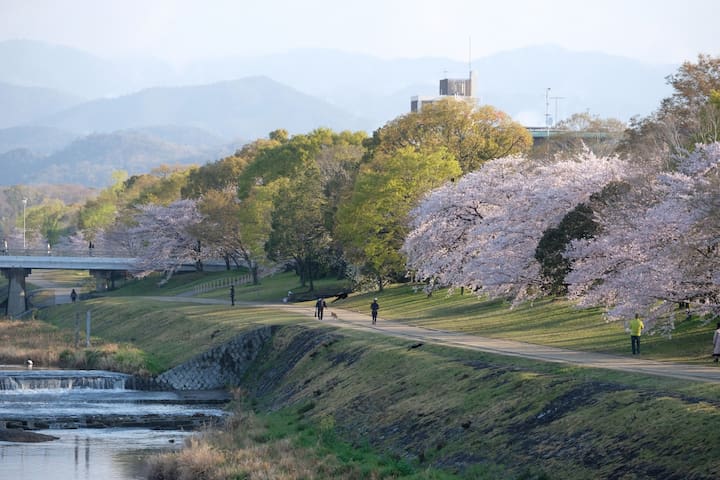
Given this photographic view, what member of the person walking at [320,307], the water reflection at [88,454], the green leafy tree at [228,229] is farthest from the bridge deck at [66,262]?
the water reflection at [88,454]

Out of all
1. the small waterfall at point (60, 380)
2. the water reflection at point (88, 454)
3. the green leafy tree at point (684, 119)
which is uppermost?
the green leafy tree at point (684, 119)

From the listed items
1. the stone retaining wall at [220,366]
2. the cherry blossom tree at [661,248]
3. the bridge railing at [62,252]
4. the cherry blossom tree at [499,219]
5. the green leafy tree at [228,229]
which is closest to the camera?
the cherry blossom tree at [661,248]

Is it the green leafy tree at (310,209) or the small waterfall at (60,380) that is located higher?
the green leafy tree at (310,209)

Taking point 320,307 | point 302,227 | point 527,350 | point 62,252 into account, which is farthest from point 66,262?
point 527,350

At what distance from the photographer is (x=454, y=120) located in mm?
93625

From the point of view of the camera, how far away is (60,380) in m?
62.3

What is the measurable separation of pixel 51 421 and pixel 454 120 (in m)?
50.1

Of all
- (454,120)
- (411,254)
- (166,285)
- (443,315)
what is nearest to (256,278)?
(166,285)

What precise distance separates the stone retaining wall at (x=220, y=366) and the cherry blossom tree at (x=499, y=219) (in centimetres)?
1207

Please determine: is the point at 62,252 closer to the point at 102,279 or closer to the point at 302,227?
the point at 102,279

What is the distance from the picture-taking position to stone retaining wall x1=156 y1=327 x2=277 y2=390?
2564 inches

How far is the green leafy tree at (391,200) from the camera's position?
8038 centimetres

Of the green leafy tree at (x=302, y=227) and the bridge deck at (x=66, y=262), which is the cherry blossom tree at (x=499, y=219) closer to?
the green leafy tree at (x=302, y=227)

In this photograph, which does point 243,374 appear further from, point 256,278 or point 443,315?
point 256,278
